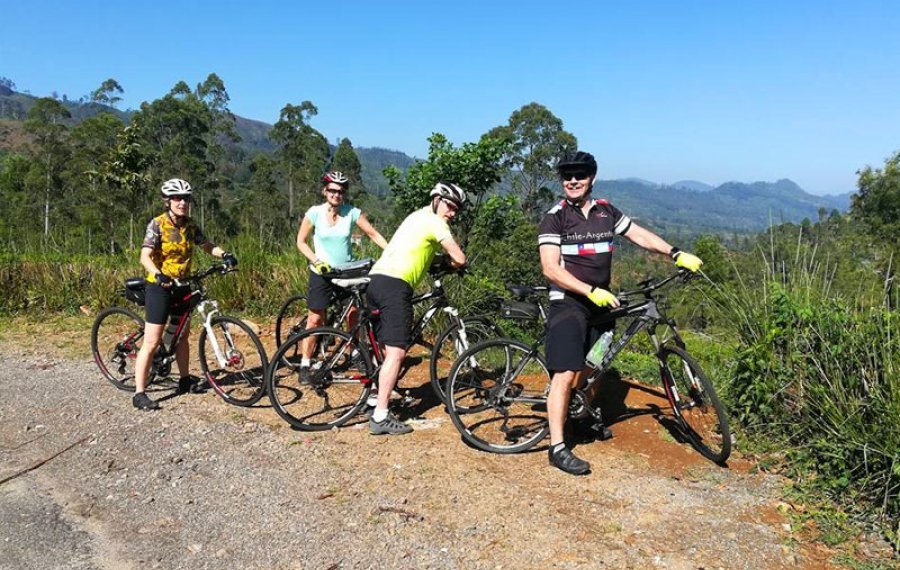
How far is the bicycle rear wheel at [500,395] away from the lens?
4473 mm

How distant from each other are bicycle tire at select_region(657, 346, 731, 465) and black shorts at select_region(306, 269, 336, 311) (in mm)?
2953

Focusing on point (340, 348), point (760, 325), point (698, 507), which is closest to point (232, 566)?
point (340, 348)

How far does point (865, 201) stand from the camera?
151 feet

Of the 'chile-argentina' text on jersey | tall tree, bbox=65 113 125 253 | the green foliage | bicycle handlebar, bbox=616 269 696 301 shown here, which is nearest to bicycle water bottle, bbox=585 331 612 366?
bicycle handlebar, bbox=616 269 696 301

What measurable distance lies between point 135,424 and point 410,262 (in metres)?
2.78

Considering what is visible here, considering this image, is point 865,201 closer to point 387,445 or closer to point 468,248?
point 468,248

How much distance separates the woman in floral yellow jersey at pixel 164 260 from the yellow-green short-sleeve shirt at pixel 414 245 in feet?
5.53

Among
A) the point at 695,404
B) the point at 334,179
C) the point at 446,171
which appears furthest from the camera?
the point at 446,171

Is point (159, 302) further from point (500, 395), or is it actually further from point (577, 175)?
point (577, 175)

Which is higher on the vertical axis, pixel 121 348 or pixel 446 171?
pixel 446 171

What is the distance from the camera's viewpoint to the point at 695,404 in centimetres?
427

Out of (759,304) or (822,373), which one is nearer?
(822,373)

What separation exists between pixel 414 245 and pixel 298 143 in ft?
183

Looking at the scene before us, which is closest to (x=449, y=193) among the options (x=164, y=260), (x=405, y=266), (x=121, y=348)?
(x=405, y=266)
